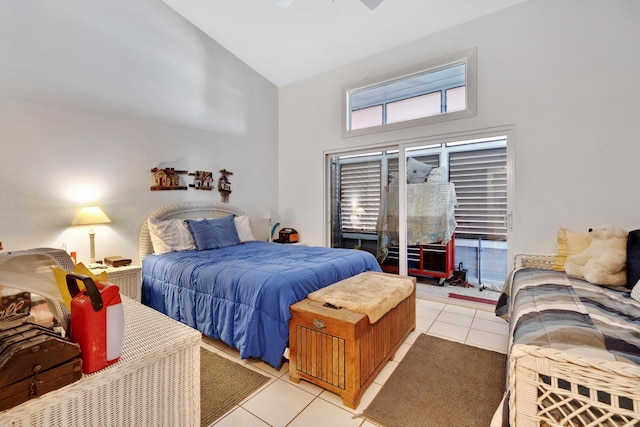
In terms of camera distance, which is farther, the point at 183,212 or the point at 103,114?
the point at 183,212

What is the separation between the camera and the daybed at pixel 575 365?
94 cm

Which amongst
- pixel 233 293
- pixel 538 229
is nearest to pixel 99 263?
pixel 233 293

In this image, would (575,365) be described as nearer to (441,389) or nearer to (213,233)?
(441,389)

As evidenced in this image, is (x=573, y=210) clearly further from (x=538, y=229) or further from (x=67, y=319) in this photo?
(x=67, y=319)

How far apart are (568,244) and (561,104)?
145 cm

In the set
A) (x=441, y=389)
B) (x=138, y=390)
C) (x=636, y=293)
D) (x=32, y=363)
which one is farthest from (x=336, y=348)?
(x=636, y=293)

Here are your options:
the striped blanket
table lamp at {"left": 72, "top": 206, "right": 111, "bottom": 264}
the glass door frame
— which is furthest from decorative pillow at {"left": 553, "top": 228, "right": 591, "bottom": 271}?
table lamp at {"left": 72, "top": 206, "right": 111, "bottom": 264}

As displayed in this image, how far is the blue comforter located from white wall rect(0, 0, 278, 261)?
2.86 ft

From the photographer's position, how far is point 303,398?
71.1 inches

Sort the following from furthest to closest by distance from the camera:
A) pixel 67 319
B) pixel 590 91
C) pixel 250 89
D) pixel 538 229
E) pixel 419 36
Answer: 1. pixel 250 89
2. pixel 419 36
3. pixel 538 229
4. pixel 590 91
5. pixel 67 319

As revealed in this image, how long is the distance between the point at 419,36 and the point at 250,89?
2.67 metres

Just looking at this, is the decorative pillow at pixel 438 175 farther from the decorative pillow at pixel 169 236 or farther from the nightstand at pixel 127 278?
the nightstand at pixel 127 278

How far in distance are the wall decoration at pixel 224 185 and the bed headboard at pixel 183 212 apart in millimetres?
128

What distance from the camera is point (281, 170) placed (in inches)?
203
